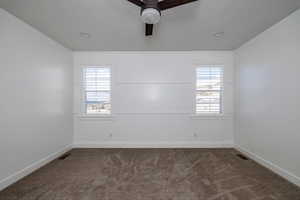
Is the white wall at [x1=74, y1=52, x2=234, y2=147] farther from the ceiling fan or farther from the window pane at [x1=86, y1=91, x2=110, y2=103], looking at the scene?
the ceiling fan

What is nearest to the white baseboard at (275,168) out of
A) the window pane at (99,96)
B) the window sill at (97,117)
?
the window sill at (97,117)

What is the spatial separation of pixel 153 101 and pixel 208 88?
59.8 inches

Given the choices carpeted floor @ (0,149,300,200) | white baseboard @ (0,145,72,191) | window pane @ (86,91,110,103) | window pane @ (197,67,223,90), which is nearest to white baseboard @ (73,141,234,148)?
carpeted floor @ (0,149,300,200)

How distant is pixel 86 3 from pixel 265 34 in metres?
3.10

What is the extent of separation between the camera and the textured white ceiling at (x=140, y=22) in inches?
69.0

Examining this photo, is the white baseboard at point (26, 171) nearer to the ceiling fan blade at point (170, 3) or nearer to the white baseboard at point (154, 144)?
the white baseboard at point (154, 144)

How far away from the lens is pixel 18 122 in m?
2.02

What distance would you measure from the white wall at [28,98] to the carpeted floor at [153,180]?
0.34m

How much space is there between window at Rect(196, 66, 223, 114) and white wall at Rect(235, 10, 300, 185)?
20.8 inches

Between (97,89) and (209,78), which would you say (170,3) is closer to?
(209,78)

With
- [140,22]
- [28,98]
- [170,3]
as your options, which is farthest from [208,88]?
[28,98]

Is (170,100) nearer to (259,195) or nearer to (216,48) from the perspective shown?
(216,48)

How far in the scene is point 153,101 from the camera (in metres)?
3.42

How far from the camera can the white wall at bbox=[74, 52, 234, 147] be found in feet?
11.1
